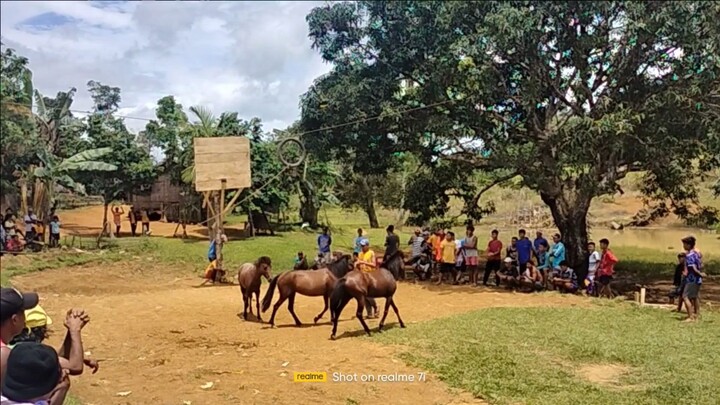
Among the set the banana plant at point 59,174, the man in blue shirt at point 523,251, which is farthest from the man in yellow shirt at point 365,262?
the banana plant at point 59,174

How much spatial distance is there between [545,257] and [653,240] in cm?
1813

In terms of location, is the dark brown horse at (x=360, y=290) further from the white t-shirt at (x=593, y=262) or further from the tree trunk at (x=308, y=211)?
the tree trunk at (x=308, y=211)

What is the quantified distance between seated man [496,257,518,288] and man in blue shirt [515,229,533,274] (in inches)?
9.6

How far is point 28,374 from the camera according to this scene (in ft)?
10.0

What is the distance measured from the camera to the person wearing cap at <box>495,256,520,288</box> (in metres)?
13.3

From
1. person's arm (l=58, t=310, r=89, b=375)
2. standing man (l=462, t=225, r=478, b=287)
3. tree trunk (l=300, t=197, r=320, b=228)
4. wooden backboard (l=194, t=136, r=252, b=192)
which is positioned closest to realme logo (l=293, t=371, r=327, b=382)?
person's arm (l=58, t=310, r=89, b=375)

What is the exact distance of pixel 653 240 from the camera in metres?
28.4

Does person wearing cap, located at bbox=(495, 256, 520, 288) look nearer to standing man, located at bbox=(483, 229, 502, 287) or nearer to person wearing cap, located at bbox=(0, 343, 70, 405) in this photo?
standing man, located at bbox=(483, 229, 502, 287)

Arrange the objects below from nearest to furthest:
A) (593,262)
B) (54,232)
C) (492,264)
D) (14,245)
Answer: (14,245), (593,262), (492,264), (54,232)

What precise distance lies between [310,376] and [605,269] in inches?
302

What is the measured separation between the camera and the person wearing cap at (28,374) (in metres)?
3.05

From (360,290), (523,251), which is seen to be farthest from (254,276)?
(523,251)

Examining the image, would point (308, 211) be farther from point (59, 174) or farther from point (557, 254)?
point (557, 254)

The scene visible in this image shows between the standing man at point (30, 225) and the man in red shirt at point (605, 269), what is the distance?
1152cm
